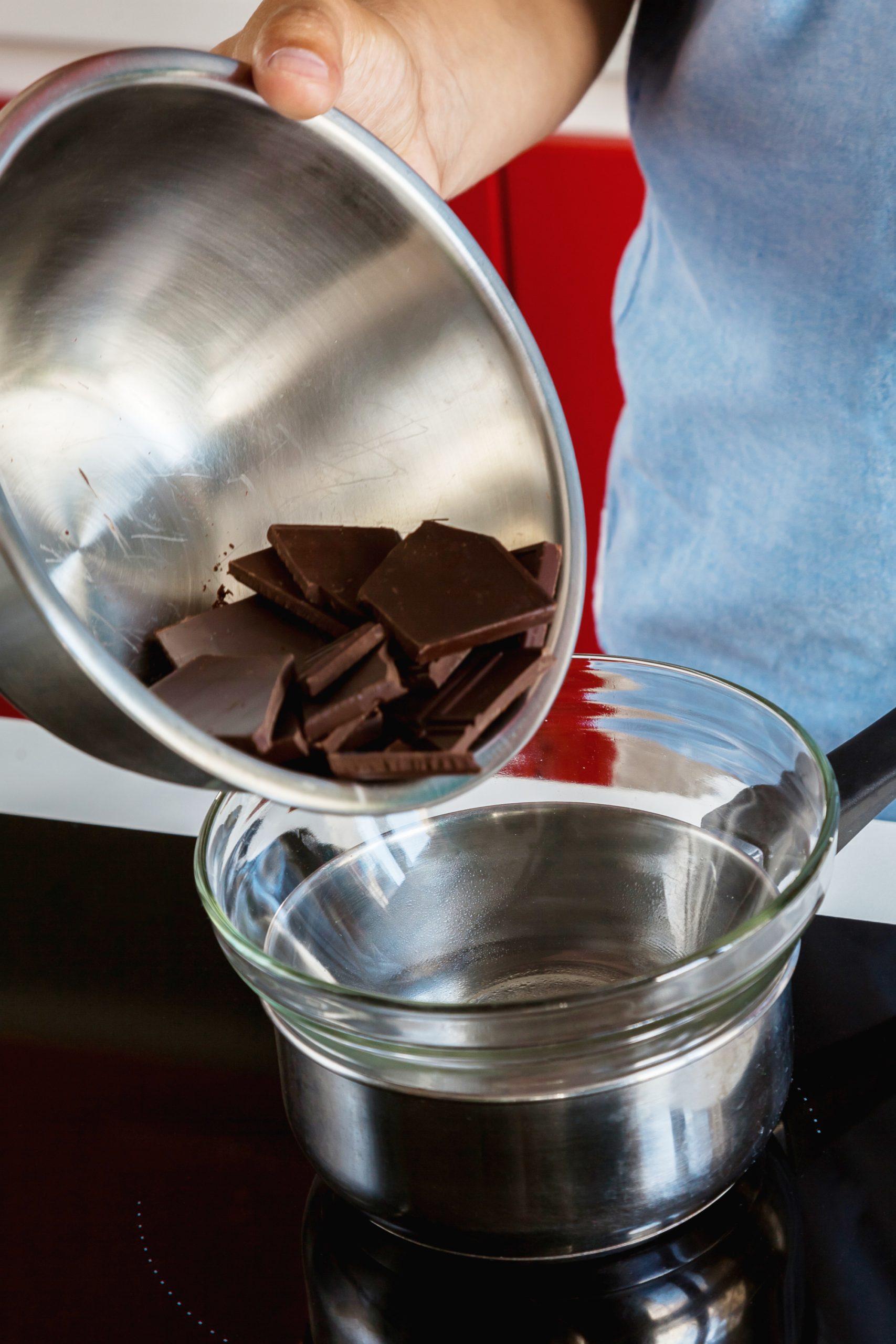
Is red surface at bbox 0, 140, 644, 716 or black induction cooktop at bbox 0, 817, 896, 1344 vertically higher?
black induction cooktop at bbox 0, 817, 896, 1344

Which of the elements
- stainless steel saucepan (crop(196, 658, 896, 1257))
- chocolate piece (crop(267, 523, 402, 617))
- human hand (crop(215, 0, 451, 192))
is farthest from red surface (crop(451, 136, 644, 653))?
chocolate piece (crop(267, 523, 402, 617))

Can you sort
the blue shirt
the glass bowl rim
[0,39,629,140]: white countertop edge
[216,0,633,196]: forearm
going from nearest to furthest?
the glass bowl rim
[216,0,633,196]: forearm
the blue shirt
[0,39,629,140]: white countertop edge

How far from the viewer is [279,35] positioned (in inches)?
23.2

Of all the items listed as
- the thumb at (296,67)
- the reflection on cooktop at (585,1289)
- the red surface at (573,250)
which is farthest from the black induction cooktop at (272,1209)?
the red surface at (573,250)

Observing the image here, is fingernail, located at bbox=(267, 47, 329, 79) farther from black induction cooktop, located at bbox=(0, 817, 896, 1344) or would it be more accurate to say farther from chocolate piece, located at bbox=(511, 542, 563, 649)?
black induction cooktop, located at bbox=(0, 817, 896, 1344)

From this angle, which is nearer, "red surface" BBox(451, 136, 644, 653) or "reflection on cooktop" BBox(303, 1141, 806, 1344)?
"reflection on cooktop" BBox(303, 1141, 806, 1344)

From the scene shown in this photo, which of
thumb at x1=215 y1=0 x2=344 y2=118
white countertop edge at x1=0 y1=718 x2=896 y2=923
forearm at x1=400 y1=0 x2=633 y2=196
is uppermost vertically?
thumb at x1=215 y1=0 x2=344 y2=118

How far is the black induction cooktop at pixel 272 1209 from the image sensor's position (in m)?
0.57

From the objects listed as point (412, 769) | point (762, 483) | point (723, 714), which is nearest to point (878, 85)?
point (762, 483)

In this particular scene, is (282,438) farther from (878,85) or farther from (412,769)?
(878,85)

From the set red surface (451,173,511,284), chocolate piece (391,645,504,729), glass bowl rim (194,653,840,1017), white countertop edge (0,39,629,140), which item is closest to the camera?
glass bowl rim (194,653,840,1017)

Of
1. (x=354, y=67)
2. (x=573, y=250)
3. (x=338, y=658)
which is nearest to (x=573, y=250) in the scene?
(x=573, y=250)

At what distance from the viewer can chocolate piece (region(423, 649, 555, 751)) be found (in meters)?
0.57

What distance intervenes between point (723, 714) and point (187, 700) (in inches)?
12.3
